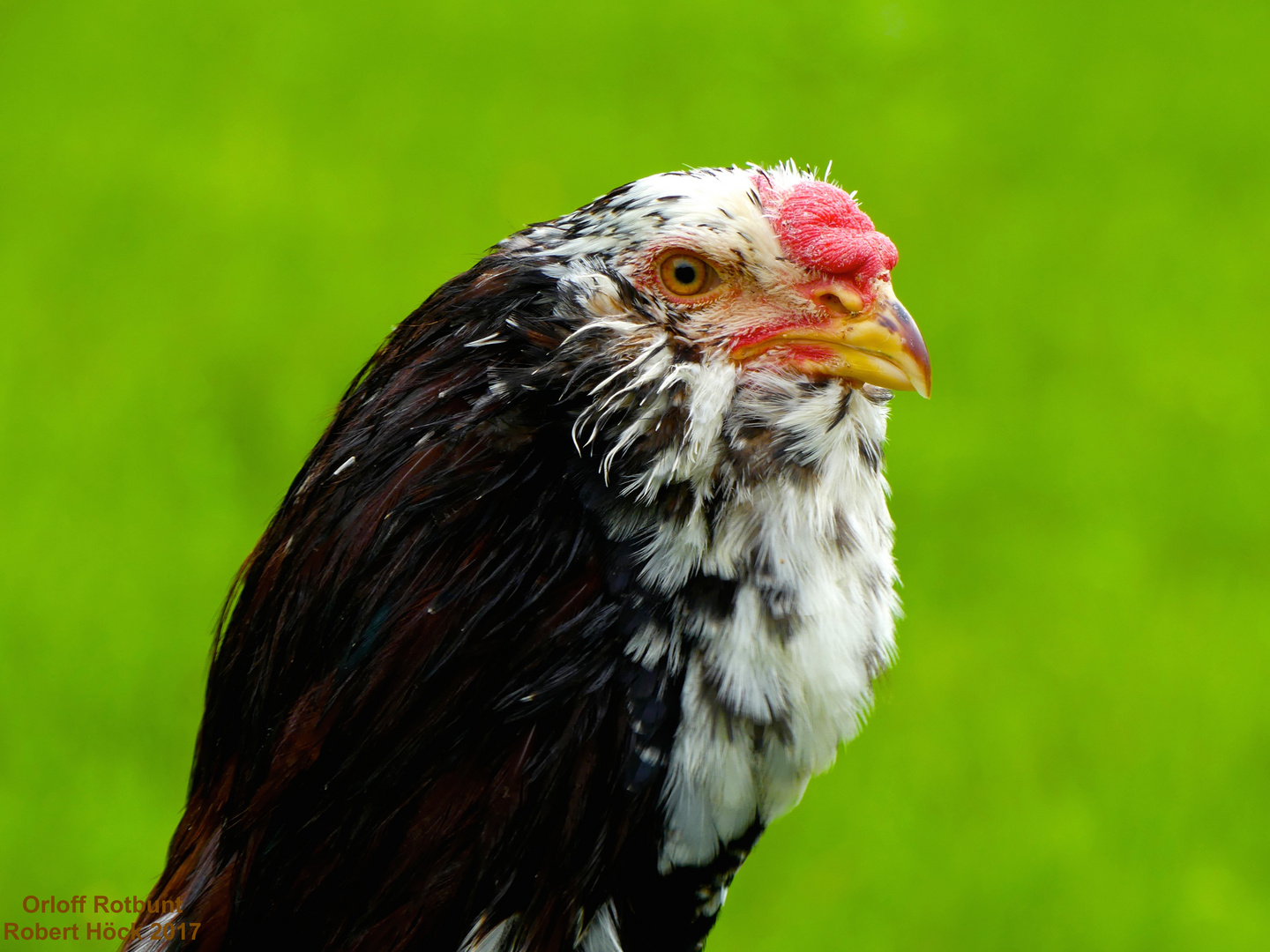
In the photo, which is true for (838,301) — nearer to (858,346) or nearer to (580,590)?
(858,346)

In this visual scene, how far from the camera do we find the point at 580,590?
62.4 inches

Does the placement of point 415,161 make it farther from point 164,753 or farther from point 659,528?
point 659,528

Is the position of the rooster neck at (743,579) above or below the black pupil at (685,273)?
below

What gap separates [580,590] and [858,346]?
0.48 meters

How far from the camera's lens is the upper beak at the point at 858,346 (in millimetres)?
1651

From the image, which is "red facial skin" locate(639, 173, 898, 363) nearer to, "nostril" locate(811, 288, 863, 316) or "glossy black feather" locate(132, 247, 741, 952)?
"nostril" locate(811, 288, 863, 316)

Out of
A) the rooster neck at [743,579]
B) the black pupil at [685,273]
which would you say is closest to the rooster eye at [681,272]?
the black pupil at [685,273]

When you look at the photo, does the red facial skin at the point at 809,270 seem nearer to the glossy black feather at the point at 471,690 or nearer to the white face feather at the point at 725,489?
the white face feather at the point at 725,489

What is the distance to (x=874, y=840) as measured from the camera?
368 centimetres

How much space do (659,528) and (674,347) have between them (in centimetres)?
23

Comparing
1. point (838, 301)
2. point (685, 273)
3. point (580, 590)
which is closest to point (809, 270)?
point (838, 301)

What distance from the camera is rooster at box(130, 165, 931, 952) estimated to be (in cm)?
158

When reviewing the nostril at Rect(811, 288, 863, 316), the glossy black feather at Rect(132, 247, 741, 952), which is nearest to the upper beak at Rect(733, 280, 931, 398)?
the nostril at Rect(811, 288, 863, 316)

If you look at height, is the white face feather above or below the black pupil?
below
